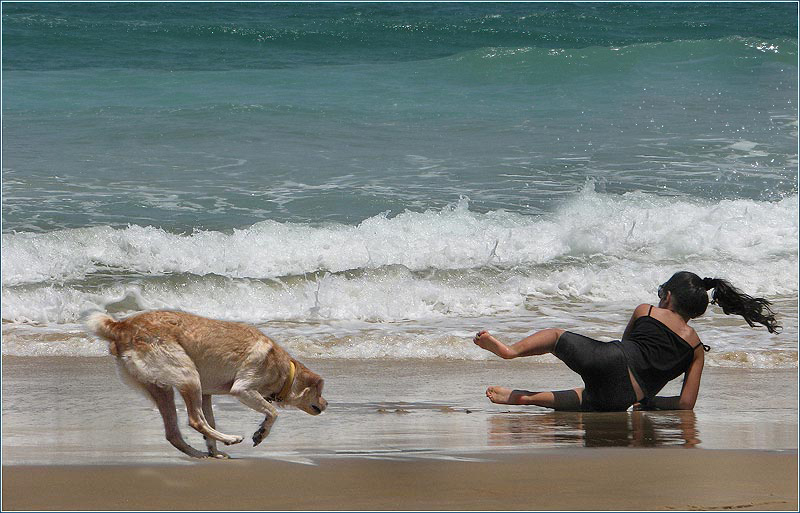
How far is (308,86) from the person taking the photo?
22375 mm

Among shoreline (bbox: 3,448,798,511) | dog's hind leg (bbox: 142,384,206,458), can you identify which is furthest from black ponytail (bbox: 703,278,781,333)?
dog's hind leg (bbox: 142,384,206,458)

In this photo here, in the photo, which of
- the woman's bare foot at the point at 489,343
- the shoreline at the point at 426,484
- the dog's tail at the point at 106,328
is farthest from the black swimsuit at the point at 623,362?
the dog's tail at the point at 106,328

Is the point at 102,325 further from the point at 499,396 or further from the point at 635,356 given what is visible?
the point at 635,356

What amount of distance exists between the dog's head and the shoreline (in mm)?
742

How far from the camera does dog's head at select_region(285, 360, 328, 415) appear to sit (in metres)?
5.67

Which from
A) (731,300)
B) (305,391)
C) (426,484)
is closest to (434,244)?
(731,300)

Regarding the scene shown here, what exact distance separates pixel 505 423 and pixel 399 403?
93 centimetres

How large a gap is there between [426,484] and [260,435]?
47.5 inches

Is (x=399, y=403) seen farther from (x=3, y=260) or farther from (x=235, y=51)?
(x=235, y=51)

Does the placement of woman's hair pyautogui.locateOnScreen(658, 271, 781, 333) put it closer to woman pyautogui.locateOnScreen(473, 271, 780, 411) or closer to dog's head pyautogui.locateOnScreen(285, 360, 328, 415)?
woman pyautogui.locateOnScreen(473, 271, 780, 411)

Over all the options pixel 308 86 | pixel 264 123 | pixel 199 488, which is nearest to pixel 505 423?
pixel 199 488

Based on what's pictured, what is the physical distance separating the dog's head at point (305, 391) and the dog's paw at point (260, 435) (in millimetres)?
349

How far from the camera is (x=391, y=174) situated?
1602 centimetres

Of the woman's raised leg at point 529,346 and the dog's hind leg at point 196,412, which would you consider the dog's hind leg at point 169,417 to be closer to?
the dog's hind leg at point 196,412
